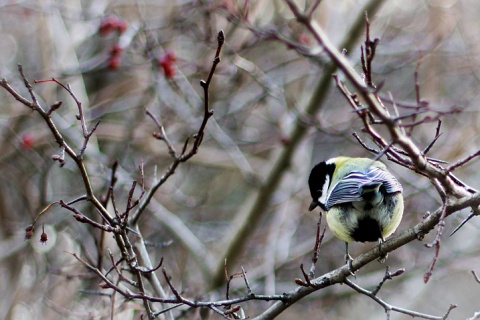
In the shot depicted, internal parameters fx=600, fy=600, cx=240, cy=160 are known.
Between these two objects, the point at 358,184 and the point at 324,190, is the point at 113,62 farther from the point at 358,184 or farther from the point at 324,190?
the point at 358,184

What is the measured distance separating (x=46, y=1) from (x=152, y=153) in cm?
188

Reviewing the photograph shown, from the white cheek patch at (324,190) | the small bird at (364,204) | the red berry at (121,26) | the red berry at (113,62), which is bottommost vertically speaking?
the small bird at (364,204)

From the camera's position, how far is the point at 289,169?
231 inches

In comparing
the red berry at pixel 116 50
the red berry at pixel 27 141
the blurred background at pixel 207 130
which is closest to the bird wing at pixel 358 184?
the blurred background at pixel 207 130

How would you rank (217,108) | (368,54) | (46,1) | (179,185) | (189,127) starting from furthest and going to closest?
(179,185) → (217,108) → (189,127) → (46,1) → (368,54)

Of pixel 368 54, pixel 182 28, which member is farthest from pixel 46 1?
pixel 368 54

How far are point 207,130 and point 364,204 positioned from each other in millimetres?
3111

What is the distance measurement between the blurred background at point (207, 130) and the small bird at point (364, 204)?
1.71 metres

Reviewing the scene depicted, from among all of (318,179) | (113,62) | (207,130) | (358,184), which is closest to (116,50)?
(113,62)

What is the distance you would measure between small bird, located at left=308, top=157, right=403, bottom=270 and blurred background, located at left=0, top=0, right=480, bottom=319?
171 centimetres

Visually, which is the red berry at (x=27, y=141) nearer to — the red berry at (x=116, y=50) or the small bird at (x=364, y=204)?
the red berry at (x=116, y=50)

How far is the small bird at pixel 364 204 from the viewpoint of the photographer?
328cm

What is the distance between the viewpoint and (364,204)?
3.34 metres

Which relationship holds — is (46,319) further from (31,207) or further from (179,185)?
(179,185)
